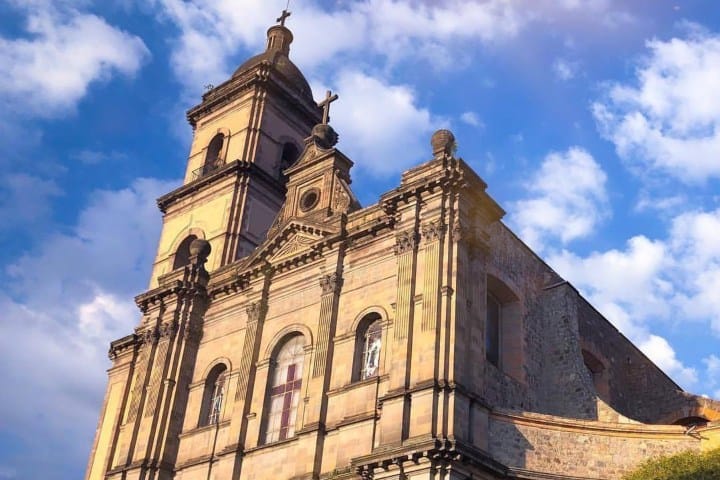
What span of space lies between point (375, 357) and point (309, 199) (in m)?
6.58

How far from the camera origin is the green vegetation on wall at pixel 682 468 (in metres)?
16.4

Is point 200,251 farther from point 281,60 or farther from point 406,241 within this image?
point 281,60

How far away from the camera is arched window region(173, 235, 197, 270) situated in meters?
31.0

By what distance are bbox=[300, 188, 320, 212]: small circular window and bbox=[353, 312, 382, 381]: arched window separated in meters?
5.28

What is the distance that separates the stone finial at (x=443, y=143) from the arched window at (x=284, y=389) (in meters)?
5.85

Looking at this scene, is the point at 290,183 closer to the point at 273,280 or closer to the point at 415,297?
the point at 273,280

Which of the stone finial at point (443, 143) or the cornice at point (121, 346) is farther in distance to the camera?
the cornice at point (121, 346)

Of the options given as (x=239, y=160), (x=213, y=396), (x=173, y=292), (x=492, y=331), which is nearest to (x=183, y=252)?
(x=239, y=160)

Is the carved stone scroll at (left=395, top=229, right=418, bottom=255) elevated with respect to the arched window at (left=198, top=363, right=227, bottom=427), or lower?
elevated

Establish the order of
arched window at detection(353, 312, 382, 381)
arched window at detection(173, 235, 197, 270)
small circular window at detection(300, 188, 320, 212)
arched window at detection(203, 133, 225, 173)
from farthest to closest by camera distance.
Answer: arched window at detection(203, 133, 225, 173) → arched window at detection(173, 235, 197, 270) → small circular window at detection(300, 188, 320, 212) → arched window at detection(353, 312, 382, 381)

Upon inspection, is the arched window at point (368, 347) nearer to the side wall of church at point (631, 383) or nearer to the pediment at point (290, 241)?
the pediment at point (290, 241)

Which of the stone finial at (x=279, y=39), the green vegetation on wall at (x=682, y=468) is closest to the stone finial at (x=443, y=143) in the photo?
the green vegetation on wall at (x=682, y=468)

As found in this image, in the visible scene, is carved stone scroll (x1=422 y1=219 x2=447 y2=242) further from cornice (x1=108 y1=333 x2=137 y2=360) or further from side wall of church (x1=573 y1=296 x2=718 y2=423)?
cornice (x1=108 y1=333 x2=137 y2=360)

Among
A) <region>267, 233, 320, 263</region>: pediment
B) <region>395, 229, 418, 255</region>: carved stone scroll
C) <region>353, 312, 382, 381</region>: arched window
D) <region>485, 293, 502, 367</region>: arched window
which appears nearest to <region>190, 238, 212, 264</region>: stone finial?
<region>267, 233, 320, 263</region>: pediment
